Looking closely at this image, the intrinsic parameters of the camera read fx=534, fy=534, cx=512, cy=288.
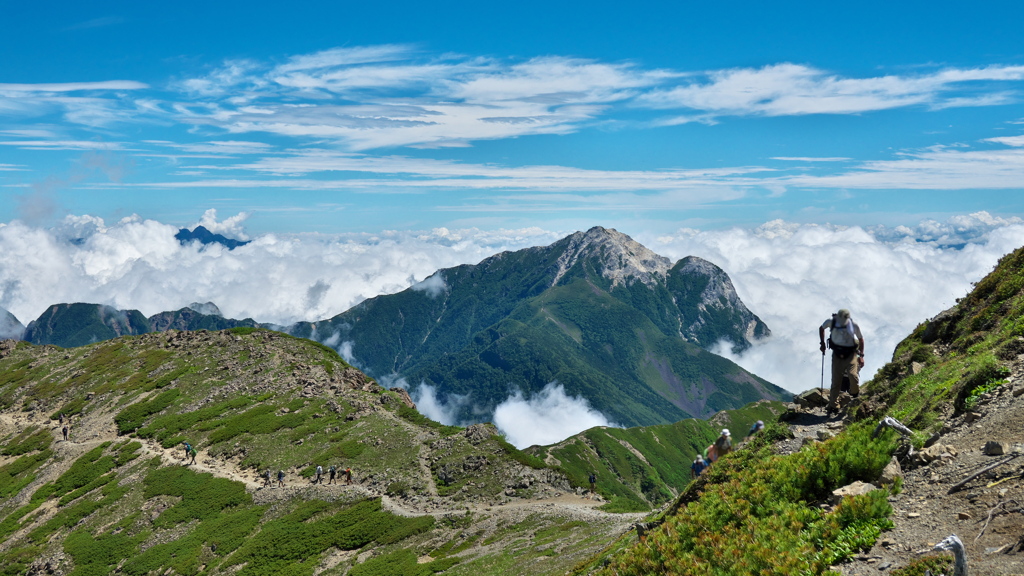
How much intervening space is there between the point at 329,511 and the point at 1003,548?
236 ft

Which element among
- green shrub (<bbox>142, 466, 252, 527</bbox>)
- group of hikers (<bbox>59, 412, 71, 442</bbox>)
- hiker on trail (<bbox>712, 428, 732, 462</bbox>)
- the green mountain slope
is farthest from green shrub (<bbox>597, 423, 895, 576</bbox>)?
group of hikers (<bbox>59, 412, 71, 442</bbox>)

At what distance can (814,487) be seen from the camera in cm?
1719

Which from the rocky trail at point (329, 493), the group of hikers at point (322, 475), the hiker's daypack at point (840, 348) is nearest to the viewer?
the hiker's daypack at point (840, 348)

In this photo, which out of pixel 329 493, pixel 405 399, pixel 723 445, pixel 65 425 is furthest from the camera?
pixel 405 399

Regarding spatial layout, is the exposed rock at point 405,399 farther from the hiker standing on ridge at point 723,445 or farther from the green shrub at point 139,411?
the hiker standing on ridge at point 723,445

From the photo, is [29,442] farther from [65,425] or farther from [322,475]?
[322,475]

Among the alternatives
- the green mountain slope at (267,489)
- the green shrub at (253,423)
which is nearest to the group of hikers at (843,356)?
the green mountain slope at (267,489)

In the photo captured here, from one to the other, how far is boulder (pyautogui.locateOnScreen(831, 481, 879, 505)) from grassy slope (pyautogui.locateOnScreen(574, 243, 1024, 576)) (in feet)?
2.37

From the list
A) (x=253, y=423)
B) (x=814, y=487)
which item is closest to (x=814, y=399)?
(x=814, y=487)

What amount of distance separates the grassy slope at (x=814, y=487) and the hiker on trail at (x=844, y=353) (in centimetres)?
106

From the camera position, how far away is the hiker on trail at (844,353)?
26000 millimetres

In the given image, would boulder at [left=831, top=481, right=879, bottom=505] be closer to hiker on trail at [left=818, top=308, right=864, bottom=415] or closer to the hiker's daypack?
hiker on trail at [left=818, top=308, right=864, bottom=415]

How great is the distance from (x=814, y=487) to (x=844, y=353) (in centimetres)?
1199

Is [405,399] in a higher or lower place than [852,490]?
lower
